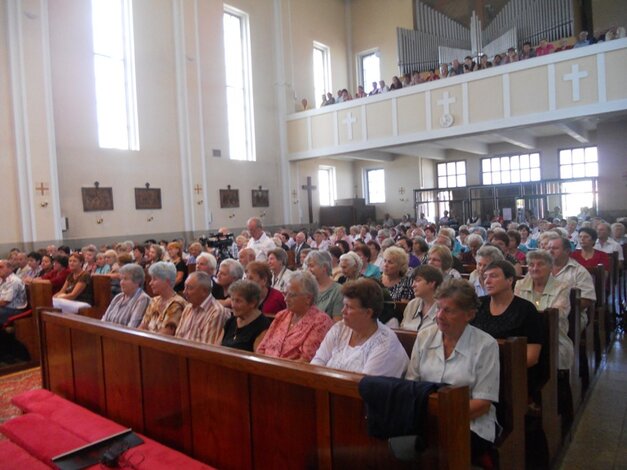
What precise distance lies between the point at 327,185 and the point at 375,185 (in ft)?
6.26

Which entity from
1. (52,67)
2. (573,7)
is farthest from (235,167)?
(573,7)

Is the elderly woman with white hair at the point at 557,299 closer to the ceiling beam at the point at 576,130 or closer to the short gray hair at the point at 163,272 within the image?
the short gray hair at the point at 163,272

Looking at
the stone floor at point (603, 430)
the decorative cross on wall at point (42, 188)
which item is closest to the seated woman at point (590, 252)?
the stone floor at point (603, 430)

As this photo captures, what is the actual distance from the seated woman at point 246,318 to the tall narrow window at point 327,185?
1359 centimetres

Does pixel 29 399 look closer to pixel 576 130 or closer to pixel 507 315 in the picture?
pixel 507 315

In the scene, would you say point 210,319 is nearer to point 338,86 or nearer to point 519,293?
point 519,293

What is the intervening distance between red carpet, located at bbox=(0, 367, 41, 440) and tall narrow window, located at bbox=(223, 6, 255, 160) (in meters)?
9.20

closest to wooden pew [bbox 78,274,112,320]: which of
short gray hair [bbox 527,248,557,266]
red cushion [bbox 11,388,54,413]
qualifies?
red cushion [bbox 11,388,54,413]

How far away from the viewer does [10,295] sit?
541 cm

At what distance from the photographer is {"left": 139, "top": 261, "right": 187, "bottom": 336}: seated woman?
3605mm

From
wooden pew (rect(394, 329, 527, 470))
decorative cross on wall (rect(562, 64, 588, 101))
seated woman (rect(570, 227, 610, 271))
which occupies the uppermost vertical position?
decorative cross on wall (rect(562, 64, 588, 101))

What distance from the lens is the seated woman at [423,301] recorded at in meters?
3.04

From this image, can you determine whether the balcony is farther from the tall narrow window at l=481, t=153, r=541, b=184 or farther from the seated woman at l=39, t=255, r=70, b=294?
the seated woman at l=39, t=255, r=70, b=294

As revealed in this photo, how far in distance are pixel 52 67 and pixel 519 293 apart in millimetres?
9704
